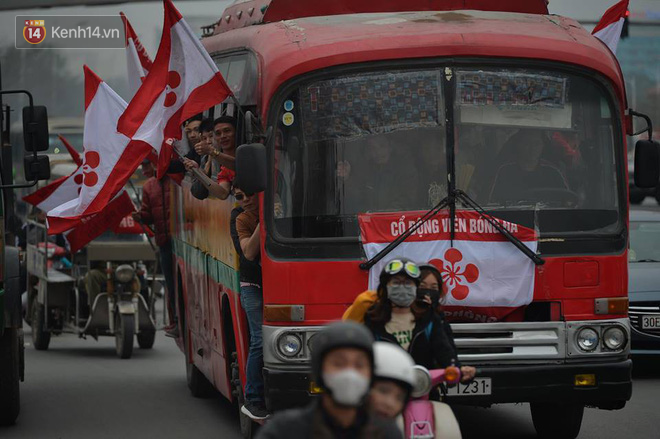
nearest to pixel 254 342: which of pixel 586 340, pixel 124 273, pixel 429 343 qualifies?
pixel 586 340

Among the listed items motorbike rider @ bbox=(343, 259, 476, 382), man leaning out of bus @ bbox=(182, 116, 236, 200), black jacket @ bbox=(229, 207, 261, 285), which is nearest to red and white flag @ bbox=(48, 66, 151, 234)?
man leaning out of bus @ bbox=(182, 116, 236, 200)

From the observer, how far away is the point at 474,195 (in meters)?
9.48

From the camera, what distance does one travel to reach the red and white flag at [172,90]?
10.5m

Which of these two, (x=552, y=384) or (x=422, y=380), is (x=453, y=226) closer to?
(x=552, y=384)

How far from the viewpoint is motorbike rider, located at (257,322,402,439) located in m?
4.53

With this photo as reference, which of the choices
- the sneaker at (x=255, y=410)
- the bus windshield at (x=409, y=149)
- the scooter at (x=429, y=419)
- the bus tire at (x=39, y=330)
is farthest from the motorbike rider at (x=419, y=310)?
the bus tire at (x=39, y=330)

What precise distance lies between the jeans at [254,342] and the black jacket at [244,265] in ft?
0.20

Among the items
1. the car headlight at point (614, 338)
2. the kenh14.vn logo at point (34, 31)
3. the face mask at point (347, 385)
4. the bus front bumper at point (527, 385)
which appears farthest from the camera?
the kenh14.vn logo at point (34, 31)

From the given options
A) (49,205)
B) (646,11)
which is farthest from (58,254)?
(646,11)

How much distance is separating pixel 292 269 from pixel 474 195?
1234 mm

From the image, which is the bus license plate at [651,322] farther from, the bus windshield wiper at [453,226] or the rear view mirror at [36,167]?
the rear view mirror at [36,167]

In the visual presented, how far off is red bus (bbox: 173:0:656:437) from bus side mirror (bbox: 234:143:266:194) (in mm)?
153

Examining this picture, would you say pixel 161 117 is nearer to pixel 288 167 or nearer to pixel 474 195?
pixel 288 167

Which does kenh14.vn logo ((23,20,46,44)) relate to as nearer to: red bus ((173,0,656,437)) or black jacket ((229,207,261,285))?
black jacket ((229,207,261,285))
